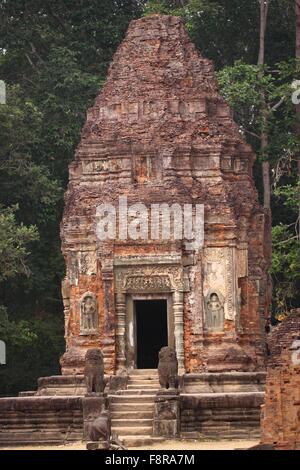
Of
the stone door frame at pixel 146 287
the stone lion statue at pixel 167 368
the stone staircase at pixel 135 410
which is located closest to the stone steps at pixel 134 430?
the stone staircase at pixel 135 410

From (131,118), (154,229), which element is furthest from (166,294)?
(131,118)

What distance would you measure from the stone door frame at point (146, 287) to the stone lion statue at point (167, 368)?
6.40ft

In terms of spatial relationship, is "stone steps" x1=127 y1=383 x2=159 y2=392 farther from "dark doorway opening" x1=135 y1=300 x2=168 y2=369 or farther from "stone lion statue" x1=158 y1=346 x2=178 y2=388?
"dark doorway opening" x1=135 y1=300 x2=168 y2=369

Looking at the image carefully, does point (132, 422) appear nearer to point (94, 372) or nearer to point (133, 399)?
point (133, 399)

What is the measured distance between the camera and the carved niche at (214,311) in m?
28.5

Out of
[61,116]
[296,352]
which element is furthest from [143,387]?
[61,116]

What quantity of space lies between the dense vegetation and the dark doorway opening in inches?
120

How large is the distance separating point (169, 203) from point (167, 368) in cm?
353

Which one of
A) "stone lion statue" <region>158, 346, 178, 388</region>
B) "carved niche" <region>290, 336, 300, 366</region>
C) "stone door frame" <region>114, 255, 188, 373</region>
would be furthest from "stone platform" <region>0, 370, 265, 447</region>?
"carved niche" <region>290, 336, 300, 366</region>

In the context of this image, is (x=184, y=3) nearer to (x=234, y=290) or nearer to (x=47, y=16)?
(x=47, y=16)

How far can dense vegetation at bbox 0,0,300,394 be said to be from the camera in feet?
115

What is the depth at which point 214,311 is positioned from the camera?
28531 mm

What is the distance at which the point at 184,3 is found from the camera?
40594 mm

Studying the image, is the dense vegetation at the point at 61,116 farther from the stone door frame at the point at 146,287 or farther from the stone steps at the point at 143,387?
the stone steps at the point at 143,387
